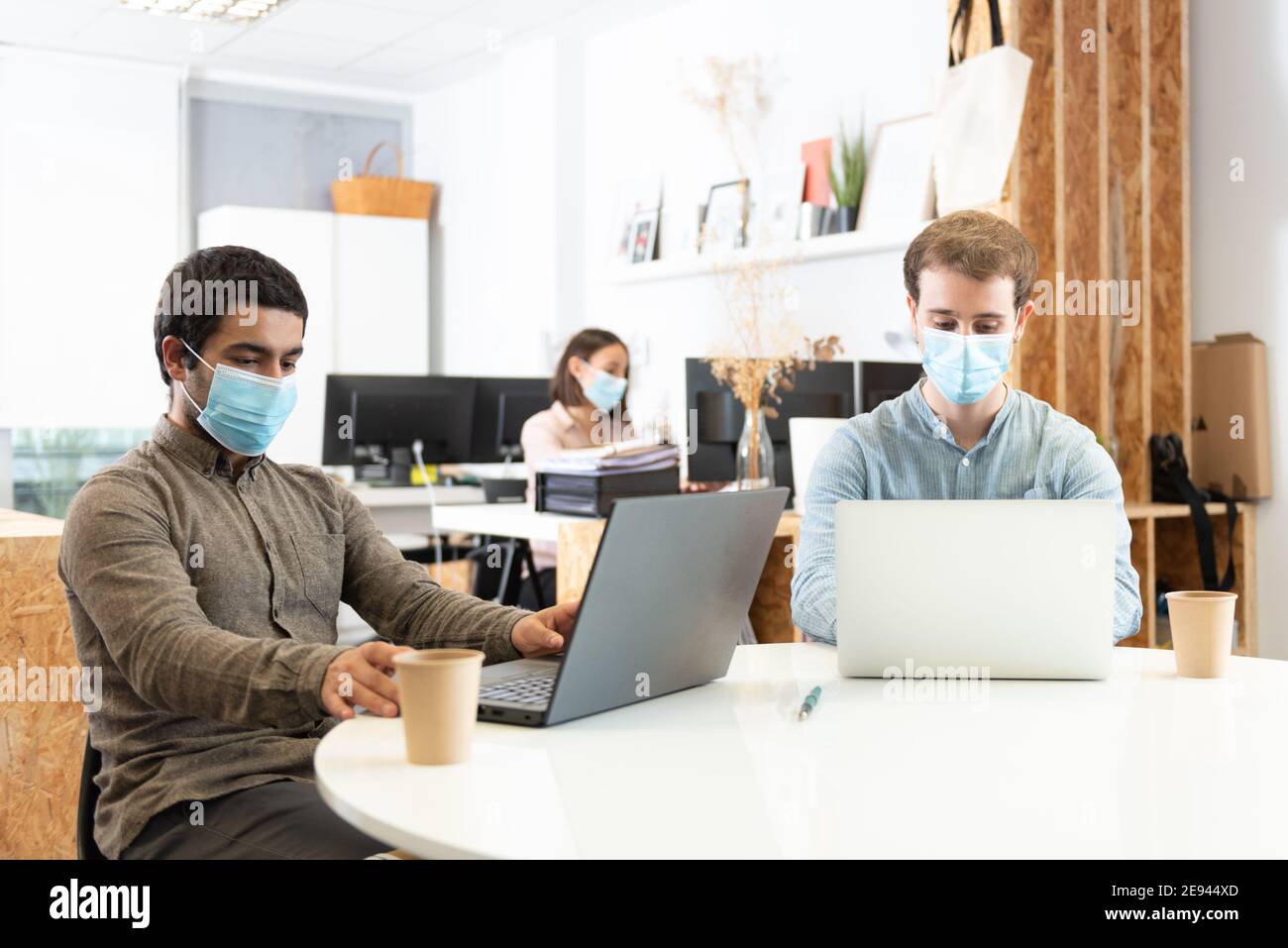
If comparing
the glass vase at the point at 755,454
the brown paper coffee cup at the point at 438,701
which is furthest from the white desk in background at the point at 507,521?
the brown paper coffee cup at the point at 438,701

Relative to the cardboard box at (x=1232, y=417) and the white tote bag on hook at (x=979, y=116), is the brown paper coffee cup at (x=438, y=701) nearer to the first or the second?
the white tote bag on hook at (x=979, y=116)

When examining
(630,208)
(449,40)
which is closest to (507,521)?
(630,208)

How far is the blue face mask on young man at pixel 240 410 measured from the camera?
5.50 feet

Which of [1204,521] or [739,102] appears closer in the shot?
[1204,521]

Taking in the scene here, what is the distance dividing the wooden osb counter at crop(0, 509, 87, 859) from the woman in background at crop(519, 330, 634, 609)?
2.11 metres

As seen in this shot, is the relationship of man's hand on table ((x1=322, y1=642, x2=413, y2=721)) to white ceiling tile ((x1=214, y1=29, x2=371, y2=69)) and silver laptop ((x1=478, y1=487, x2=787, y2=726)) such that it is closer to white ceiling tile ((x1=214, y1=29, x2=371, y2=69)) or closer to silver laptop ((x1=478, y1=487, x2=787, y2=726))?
silver laptop ((x1=478, y1=487, x2=787, y2=726))

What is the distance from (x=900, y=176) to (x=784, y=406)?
4.34ft

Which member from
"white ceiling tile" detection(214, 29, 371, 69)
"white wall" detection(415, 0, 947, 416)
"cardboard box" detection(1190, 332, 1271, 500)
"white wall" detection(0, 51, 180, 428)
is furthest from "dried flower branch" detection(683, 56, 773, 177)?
"white wall" detection(0, 51, 180, 428)

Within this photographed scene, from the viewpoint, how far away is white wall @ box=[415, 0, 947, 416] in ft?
16.6

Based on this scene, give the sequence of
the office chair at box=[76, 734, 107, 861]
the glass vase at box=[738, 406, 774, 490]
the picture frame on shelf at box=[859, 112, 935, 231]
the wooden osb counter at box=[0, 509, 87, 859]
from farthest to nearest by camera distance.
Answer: the picture frame on shelf at box=[859, 112, 935, 231]
the glass vase at box=[738, 406, 774, 490]
the wooden osb counter at box=[0, 509, 87, 859]
the office chair at box=[76, 734, 107, 861]

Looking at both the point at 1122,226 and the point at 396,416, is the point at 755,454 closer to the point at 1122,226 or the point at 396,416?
the point at 1122,226

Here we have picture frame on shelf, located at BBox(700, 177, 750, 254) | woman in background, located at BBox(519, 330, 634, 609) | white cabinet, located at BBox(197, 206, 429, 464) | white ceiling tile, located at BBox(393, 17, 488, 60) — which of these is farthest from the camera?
white cabinet, located at BBox(197, 206, 429, 464)

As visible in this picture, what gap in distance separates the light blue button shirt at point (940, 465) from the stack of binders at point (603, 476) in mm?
1421

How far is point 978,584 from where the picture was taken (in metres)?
1.50
